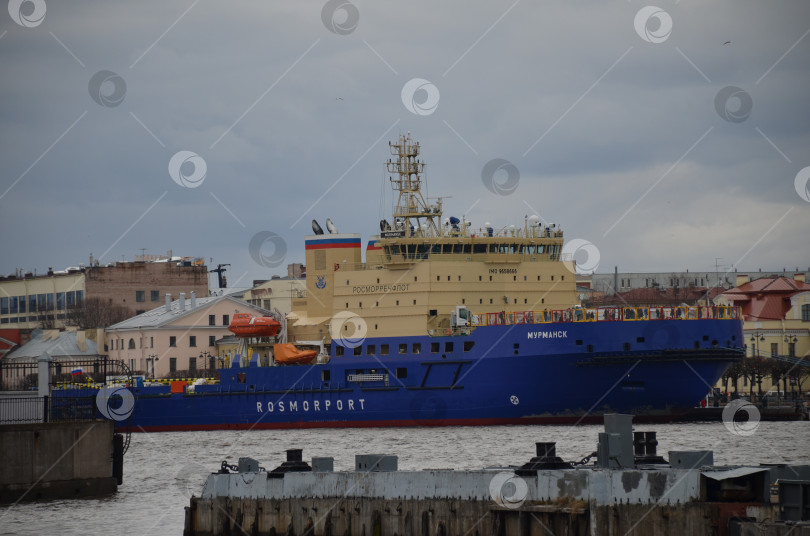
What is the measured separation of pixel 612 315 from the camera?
47625mm

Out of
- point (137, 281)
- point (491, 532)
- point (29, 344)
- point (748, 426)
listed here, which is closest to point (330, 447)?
point (748, 426)

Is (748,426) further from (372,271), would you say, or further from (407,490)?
(407,490)

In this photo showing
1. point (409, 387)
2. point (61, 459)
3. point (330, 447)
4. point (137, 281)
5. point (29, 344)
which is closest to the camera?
point (61, 459)

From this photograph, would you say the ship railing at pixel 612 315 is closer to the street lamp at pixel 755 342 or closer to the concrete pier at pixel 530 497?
the street lamp at pixel 755 342

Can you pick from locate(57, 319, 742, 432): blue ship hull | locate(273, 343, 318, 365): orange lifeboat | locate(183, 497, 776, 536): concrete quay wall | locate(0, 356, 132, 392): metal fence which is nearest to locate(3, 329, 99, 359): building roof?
locate(0, 356, 132, 392): metal fence

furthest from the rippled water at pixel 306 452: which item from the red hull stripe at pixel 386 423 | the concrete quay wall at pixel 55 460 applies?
the red hull stripe at pixel 386 423

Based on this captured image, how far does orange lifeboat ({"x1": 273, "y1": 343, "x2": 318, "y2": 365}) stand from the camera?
5381 cm

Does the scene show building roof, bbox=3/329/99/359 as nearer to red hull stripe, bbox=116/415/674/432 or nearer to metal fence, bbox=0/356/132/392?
metal fence, bbox=0/356/132/392

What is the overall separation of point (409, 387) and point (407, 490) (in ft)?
102

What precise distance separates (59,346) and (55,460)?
5189 centimetres

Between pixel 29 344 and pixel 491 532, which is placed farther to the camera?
pixel 29 344

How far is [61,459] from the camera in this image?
29.1m

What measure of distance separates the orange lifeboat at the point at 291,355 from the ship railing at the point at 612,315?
785 centimetres

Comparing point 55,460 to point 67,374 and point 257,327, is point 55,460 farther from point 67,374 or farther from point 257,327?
point 67,374
